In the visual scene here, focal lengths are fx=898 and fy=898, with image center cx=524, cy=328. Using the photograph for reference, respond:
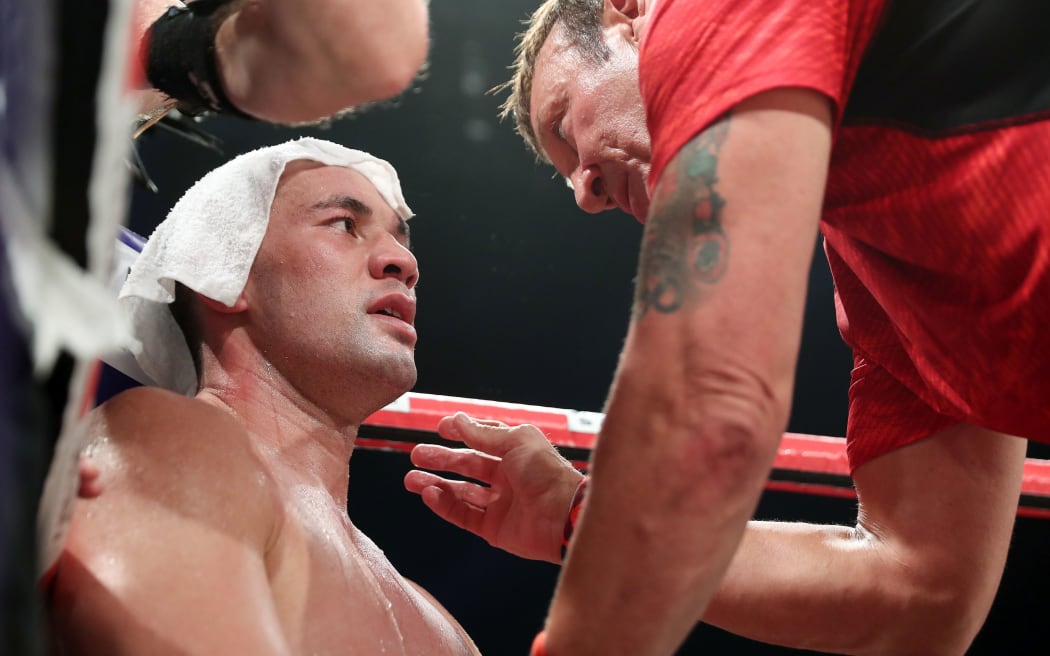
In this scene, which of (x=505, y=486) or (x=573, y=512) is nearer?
(x=573, y=512)

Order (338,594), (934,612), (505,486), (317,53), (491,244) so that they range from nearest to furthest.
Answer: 1. (317,53)
2. (338,594)
3. (934,612)
4. (505,486)
5. (491,244)

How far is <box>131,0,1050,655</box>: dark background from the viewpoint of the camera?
2.89m

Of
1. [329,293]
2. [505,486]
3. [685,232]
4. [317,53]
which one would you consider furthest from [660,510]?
[329,293]

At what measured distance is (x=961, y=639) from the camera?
4.46 ft

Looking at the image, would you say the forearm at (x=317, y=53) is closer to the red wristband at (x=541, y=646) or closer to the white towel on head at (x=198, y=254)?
the red wristband at (x=541, y=646)

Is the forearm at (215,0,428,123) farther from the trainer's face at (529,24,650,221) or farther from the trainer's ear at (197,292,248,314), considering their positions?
the trainer's ear at (197,292,248,314)

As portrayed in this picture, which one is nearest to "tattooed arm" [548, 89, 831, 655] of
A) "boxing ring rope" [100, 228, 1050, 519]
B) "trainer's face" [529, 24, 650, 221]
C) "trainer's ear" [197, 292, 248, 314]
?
"trainer's face" [529, 24, 650, 221]

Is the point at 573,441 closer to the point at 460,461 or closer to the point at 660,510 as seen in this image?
the point at 460,461

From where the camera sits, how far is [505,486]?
1.48 meters

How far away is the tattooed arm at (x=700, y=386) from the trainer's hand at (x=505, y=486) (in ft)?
2.19

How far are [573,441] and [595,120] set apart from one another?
2.48 feet

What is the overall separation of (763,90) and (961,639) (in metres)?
1.03

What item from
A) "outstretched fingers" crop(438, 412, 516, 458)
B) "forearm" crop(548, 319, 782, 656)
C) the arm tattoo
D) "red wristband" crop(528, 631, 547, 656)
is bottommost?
"outstretched fingers" crop(438, 412, 516, 458)

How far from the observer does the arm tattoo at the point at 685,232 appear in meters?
0.72
